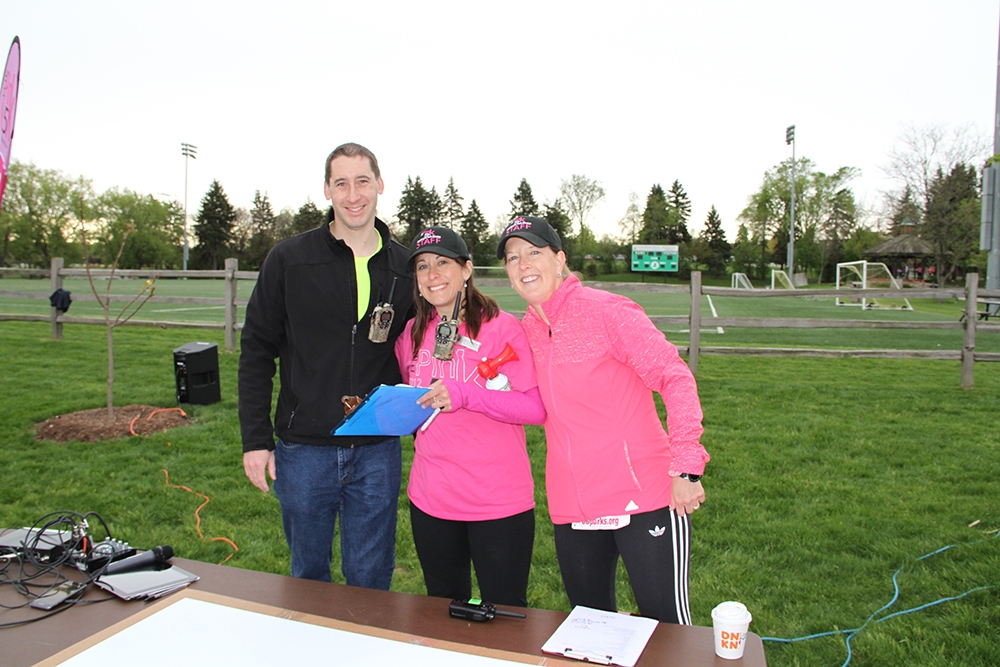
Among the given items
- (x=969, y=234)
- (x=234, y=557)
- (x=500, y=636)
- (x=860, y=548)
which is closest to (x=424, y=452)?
(x=500, y=636)

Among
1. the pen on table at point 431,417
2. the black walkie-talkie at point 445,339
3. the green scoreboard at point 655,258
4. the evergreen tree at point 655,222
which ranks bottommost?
the pen on table at point 431,417

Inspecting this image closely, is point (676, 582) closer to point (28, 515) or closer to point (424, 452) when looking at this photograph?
point (424, 452)

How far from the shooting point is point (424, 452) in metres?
2.41

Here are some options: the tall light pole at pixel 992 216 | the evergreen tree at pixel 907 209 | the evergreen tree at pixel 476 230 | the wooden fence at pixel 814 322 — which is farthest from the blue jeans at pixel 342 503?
the evergreen tree at pixel 476 230

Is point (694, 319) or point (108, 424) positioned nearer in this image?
point (108, 424)

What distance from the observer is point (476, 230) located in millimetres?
68625

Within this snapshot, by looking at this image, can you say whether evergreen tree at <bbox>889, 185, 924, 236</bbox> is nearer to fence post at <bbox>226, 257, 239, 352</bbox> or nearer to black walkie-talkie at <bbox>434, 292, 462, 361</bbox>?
fence post at <bbox>226, 257, 239, 352</bbox>

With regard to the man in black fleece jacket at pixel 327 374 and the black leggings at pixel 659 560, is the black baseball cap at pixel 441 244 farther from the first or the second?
the black leggings at pixel 659 560

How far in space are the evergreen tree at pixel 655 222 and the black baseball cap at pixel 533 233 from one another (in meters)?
67.2

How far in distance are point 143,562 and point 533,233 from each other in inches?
61.2

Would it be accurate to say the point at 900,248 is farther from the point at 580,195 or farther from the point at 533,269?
the point at 533,269

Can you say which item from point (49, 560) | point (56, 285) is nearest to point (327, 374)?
point (49, 560)

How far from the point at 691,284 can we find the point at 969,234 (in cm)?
3199

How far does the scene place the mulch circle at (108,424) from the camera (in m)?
6.34
